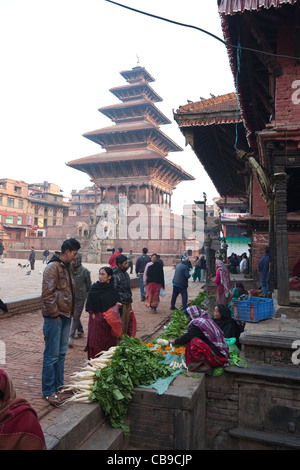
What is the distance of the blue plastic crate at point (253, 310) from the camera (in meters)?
5.13

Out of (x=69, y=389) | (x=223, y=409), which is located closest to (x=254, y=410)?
(x=223, y=409)

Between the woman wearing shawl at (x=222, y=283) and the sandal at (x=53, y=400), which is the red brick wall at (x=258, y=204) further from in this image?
the sandal at (x=53, y=400)

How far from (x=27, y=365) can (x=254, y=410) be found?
303 cm

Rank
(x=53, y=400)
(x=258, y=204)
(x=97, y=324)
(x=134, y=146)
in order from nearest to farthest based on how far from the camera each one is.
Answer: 1. (x=53, y=400)
2. (x=97, y=324)
3. (x=258, y=204)
4. (x=134, y=146)

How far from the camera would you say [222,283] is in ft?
23.6

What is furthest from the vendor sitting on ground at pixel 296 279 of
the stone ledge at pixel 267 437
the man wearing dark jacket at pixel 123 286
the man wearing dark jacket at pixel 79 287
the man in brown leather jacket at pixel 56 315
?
the man in brown leather jacket at pixel 56 315

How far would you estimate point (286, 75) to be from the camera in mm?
6387

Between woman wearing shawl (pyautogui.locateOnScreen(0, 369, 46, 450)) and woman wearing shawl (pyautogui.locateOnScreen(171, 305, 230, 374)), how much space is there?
2.43m

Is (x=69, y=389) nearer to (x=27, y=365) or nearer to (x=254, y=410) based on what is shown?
(x=27, y=365)

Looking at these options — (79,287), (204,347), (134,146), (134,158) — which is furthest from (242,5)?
(134,146)

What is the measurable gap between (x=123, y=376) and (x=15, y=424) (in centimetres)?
180

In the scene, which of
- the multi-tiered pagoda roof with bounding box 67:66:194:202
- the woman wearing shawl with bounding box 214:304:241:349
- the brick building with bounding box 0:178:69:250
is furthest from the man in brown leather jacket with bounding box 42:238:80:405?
the brick building with bounding box 0:178:69:250

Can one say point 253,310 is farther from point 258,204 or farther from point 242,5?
point 258,204

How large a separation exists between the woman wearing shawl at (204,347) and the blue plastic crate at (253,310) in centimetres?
115
